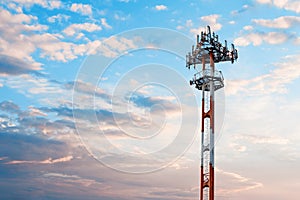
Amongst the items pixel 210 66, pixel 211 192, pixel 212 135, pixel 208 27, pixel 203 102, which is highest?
pixel 208 27

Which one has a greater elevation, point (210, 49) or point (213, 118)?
point (210, 49)

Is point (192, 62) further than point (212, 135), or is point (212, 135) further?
point (192, 62)

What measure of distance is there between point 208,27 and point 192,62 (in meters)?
6.75

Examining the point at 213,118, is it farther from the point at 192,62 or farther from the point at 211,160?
the point at 192,62

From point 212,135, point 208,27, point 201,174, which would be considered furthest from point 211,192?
point 208,27

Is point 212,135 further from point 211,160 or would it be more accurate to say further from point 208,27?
point 208,27

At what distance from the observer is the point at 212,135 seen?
2457 inches

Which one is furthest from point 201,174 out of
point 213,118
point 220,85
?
point 220,85

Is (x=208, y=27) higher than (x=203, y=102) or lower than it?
higher

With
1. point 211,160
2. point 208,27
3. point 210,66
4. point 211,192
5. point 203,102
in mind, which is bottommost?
point 211,192

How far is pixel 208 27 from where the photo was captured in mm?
65875

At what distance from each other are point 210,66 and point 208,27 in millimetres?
6296

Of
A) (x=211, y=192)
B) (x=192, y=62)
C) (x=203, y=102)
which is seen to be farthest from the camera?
(x=192, y=62)

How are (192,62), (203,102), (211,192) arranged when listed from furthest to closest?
(192,62) < (203,102) < (211,192)
